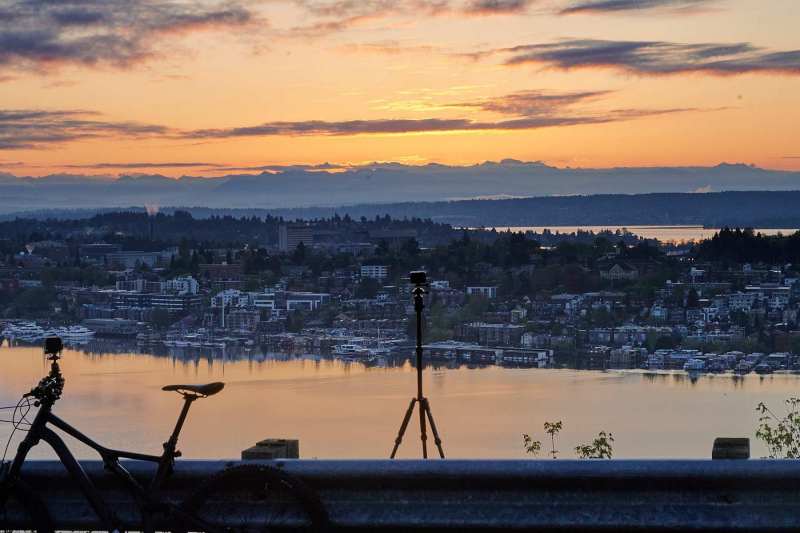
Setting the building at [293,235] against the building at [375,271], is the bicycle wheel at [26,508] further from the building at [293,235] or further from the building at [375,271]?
the building at [293,235]

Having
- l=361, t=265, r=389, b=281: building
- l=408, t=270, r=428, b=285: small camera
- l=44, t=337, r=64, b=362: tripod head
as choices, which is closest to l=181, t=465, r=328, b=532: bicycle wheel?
l=44, t=337, r=64, b=362: tripod head

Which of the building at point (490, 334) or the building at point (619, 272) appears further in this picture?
the building at point (619, 272)

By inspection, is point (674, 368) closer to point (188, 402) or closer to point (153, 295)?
point (153, 295)

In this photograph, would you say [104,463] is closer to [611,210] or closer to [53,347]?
[53,347]

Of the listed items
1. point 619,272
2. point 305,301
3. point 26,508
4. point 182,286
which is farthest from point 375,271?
point 26,508

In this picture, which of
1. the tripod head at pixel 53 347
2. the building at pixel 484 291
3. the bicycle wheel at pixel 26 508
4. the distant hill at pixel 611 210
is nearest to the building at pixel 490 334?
the building at pixel 484 291

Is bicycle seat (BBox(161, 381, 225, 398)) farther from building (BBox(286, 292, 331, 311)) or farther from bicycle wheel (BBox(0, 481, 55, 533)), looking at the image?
building (BBox(286, 292, 331, 311))

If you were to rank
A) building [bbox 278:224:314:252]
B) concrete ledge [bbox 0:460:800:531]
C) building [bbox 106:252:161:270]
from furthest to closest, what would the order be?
1. building [bbox 278:224:314:252]
2. building [bbox 106:252:161:270]
3. concrete ledge [bbox 0:460:800:531]

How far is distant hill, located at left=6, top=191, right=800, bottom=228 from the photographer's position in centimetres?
5162

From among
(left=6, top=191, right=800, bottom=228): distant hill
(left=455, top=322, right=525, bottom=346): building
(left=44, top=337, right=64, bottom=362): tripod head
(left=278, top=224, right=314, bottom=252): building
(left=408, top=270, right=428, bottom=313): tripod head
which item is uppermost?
(left=6, top=191, right=800, bottom=228): distant hill

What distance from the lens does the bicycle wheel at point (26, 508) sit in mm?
3512

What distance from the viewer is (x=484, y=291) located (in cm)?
4072

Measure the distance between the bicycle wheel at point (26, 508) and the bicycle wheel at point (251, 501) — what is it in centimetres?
39

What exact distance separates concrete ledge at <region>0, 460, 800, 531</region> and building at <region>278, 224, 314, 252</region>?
6350 centimetres
